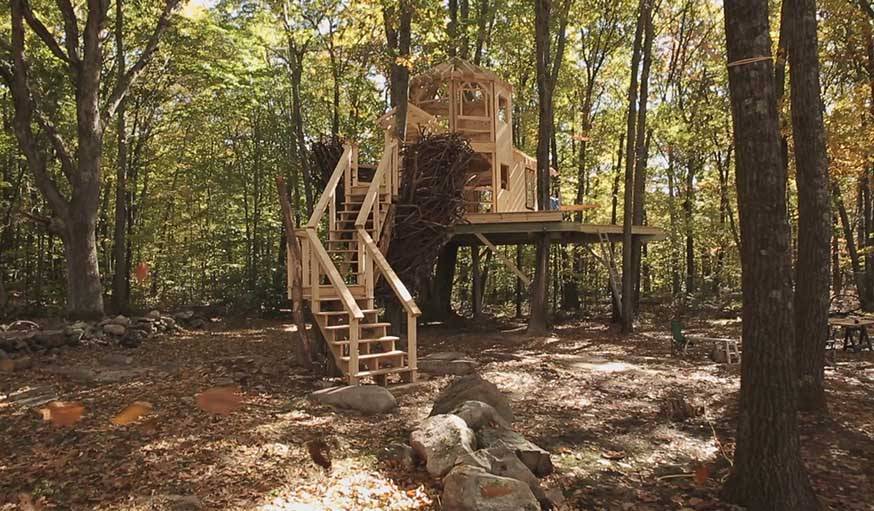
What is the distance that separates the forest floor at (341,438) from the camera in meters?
4.39

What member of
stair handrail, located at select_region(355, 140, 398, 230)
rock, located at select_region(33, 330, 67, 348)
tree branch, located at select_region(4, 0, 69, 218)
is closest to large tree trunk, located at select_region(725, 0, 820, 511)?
stair handrail, located at select_region(355, 140, 398, 230)

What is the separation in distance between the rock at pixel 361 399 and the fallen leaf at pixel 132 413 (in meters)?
1.88

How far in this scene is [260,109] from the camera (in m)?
22.1

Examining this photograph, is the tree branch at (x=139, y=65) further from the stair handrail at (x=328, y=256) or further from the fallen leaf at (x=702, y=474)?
the fallen leaf at (x=702, y=474)

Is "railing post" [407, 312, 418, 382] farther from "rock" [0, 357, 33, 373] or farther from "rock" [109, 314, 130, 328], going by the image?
"rock" [109, 314, 130, 328]

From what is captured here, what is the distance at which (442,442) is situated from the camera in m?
4.84

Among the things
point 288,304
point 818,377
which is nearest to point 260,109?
point 288,304

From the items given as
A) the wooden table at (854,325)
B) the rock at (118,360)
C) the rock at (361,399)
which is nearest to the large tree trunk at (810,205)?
the rock at (361,399)

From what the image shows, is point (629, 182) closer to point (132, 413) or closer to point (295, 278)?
point (295, 278)

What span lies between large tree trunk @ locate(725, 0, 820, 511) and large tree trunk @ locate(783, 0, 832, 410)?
9.46 feet

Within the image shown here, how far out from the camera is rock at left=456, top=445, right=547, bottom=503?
14.8 ft

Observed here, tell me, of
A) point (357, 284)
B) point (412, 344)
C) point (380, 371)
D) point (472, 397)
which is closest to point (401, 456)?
point (472, 397)

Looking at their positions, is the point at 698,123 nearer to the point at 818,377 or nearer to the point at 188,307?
the point at 818,377

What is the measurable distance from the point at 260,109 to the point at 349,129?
13.4 feet
